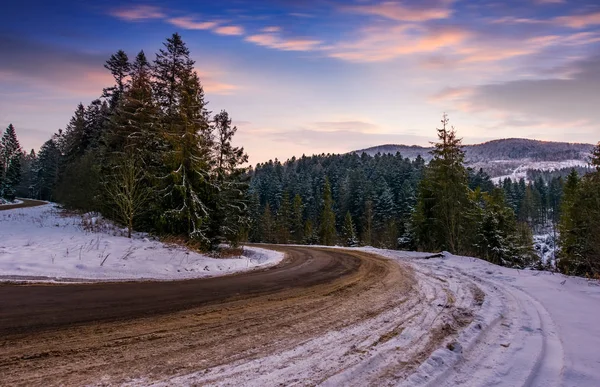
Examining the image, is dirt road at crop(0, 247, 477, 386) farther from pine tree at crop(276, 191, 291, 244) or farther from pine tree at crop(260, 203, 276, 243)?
pine tree at crop(260, 203, 276, 243)

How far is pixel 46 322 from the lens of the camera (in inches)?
180

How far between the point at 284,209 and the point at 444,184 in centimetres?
4441

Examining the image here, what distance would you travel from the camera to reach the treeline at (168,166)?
16.9 meters

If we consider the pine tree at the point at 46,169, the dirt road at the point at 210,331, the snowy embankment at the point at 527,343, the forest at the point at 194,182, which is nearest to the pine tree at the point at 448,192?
the forest at the point at 194,182

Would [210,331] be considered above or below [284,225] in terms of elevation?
above

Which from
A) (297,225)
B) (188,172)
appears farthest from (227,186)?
(297,225)

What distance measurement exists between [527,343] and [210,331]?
4261mm

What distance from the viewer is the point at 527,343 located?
4.34 metres

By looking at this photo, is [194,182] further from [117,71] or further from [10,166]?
[10,166]

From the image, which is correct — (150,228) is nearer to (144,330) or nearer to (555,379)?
(144,330)

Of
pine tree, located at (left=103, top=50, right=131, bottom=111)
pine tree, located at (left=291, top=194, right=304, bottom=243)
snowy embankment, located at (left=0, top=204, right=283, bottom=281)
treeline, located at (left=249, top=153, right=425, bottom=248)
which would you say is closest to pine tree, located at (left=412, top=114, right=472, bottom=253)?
treeline, located at (left=249, top=153, right=425, bottom=248)

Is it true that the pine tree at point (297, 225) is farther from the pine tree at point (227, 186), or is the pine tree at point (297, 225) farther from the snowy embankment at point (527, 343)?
the snowy embankment at point (527, 343)

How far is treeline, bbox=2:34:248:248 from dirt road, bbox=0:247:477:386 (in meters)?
9.81

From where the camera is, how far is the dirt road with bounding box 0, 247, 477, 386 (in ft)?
10.8
